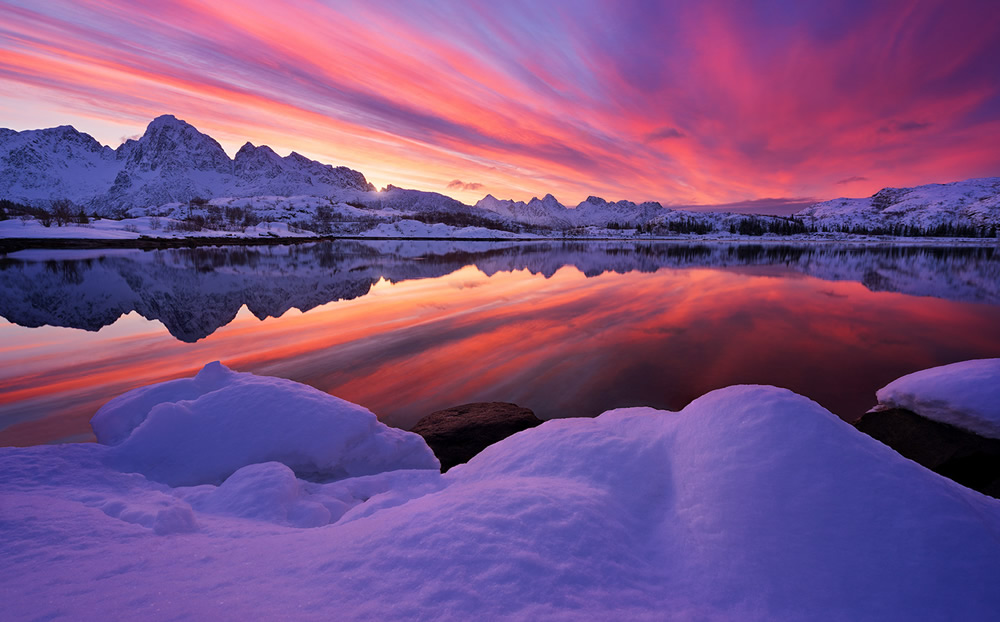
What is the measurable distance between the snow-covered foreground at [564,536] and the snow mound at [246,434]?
0.28 meters

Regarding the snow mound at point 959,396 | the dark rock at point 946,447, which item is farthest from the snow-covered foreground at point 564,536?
the snow mound at point 959,396

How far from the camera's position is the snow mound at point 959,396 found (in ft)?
20.2

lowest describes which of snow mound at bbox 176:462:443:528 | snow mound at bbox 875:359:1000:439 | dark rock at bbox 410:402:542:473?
dark rock at bbox 410:402:542:473

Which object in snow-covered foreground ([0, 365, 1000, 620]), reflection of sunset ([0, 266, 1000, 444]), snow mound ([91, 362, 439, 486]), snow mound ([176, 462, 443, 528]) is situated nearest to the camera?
snow-covered foreground ([0, 365, 1000, 620])

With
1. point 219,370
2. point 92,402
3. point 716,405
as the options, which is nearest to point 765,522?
point 716,405

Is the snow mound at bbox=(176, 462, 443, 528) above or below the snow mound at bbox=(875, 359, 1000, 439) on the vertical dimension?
below

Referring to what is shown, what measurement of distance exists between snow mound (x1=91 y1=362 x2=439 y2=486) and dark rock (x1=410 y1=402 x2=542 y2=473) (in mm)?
565

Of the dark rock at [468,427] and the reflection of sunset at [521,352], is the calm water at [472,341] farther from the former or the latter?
the dark rock at [468,427]

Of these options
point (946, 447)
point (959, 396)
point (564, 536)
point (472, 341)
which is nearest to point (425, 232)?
point (472, 341)

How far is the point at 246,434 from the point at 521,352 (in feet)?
27.2

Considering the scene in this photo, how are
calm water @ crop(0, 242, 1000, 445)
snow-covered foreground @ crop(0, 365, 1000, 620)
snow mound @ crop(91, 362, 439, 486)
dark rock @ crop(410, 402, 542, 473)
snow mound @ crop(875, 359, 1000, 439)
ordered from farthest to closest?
1. calm water @ crop(0, 242, 1000, 445)
2. dark rock @ crop(410, 402, 542, 473)
3. snow mound @ crop(875, 359, 1000, 439)
4. snow mound @ crop(91, 362, 439, 486)
5. snow-covered foreground @ crop(0, 365, 1000, 620)

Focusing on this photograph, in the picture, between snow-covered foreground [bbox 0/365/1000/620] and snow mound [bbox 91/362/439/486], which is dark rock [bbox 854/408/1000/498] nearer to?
snow-covered foreground [bbox 0/365/1000/620]

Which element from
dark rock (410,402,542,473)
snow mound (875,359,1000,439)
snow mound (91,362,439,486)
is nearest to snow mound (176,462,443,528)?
snow mound (91,362,439,486)

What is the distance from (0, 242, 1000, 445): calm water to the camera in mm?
9703
